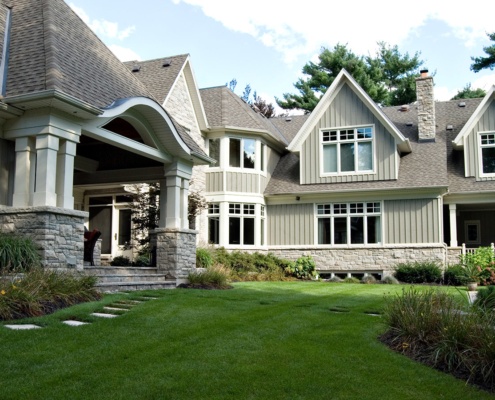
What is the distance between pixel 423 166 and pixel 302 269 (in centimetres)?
590

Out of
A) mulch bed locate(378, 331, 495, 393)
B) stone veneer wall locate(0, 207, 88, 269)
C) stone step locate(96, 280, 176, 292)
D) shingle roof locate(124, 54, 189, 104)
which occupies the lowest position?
mulch bed locate(378, 331, 495, 393)

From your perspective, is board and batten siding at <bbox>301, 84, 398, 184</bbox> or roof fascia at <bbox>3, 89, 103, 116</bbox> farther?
board and batten siding at <bbox>301, 84, 398, 184</bbox>

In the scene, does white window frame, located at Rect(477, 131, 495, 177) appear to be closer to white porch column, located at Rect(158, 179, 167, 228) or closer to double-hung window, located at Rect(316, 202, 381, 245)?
double-hung window, located at Rect(316, 202, 381, 245)

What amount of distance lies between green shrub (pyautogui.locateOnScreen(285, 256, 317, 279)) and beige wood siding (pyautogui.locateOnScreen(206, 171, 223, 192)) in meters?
3.90

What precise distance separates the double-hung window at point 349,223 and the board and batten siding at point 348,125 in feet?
3.35

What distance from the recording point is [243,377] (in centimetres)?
515

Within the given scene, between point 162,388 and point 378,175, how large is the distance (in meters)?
17.3

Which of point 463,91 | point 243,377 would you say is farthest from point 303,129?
point 463,91

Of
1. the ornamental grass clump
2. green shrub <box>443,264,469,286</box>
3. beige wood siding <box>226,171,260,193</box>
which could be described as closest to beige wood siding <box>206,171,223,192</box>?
beige wood siding <box>226,171,260,193</box>

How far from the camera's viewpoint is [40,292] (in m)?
8.10

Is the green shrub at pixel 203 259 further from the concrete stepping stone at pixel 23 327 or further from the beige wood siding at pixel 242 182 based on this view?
the concrete stepping stone at pixel 23 327

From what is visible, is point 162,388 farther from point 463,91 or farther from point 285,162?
point 463,91

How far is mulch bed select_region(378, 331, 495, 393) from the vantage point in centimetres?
523

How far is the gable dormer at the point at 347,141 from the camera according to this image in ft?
68.7
